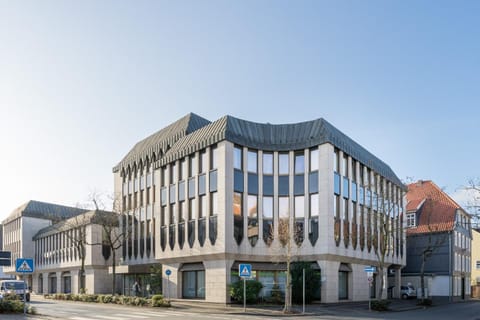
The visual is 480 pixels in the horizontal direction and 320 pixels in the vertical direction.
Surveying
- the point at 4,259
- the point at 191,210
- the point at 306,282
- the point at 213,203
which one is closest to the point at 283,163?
the point at 213,203

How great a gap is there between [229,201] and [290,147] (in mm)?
6262

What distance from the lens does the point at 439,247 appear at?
178ft

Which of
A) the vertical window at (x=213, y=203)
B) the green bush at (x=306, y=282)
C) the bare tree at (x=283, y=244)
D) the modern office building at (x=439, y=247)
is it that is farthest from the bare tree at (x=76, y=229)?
the modern office building at (x=439, y=247)

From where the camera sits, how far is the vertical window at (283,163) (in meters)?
38.0

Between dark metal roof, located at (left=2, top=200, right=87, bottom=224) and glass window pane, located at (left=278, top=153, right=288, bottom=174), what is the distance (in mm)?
49104

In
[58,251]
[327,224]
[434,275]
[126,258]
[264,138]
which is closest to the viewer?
[327,224]

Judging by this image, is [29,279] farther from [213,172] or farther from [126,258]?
[213,172]

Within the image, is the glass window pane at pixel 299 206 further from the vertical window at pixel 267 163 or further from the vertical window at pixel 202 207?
the vertical window at pixel 202 207

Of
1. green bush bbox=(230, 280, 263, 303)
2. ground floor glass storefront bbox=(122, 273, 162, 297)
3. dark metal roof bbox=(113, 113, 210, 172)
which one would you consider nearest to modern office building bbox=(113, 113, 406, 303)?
green bush bbox=(230, 280, 263, 303)

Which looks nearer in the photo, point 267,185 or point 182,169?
point 267,185

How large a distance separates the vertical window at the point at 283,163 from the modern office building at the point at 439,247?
2160 centimetres

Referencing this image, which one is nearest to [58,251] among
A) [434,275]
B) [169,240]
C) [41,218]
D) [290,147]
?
[41,218]

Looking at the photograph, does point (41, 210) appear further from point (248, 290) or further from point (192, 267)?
point (248, 290)

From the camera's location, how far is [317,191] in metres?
36.6
